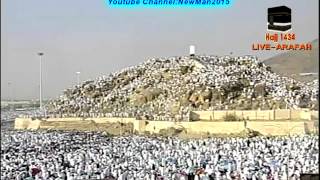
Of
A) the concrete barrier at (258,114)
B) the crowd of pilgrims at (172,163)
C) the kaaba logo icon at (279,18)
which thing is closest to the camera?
the kaaba logo icon at (279,18)

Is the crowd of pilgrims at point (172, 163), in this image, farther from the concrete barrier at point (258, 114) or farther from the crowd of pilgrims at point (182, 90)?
the crowd of pilgrims at point (182, 90)

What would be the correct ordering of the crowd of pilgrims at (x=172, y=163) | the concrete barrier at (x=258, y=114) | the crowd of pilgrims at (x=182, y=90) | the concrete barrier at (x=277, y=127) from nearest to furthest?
the crowd of pilgrims at (x=172, y=163), the concrete barrier at (x=277, y=127), the concrete barrier at (x=258, y=114), the crowd of pilgrims at (x=182, y=90)

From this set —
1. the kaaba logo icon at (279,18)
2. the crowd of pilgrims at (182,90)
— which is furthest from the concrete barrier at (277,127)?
the kaaba logo icon at (279,18)

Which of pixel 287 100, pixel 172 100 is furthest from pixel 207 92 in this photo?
pixel 287 100

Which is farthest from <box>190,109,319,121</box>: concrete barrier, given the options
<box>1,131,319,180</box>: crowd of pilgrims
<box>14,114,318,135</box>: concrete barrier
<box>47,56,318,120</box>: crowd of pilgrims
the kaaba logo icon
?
the kaaba logo icon

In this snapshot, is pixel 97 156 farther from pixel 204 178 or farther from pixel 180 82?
pixel 180 82
